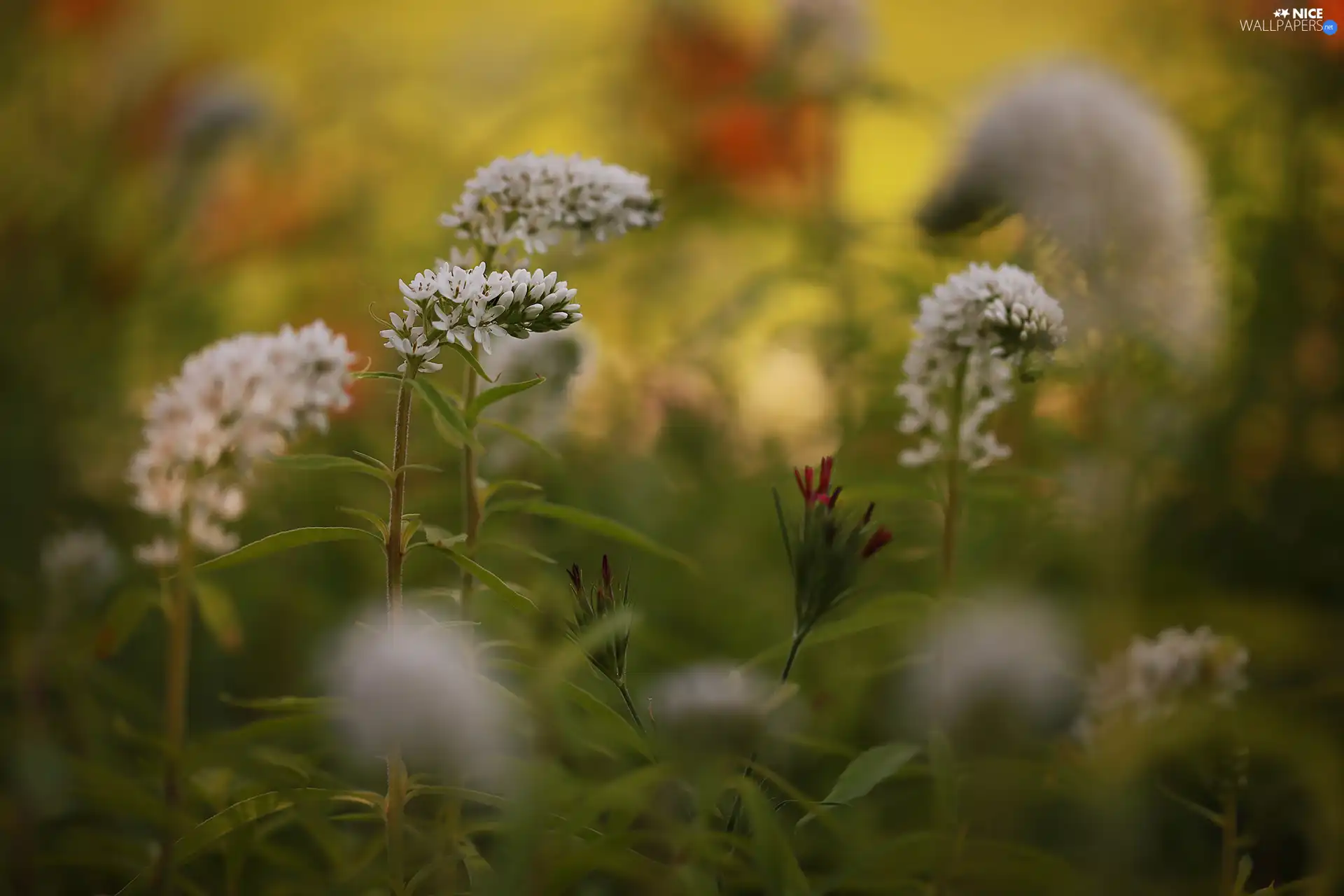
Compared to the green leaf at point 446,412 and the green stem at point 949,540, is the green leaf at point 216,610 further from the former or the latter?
the green stem at point 949,540

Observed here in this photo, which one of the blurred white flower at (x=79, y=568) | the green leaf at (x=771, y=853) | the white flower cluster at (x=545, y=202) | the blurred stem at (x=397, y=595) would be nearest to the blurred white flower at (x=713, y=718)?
the green leaf at (x=771, y=853)

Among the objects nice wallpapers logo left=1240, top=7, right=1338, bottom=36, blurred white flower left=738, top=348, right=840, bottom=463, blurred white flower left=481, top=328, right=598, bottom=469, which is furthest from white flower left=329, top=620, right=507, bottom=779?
nice wallpapers logo left=1240, top=7, right=1338, bottom=36

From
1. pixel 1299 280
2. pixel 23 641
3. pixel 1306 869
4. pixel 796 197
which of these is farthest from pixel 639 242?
pixel 1306 869

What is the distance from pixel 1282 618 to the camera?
2.34ft

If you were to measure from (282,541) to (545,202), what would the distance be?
0.21m

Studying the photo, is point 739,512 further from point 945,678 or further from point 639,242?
point 945,678

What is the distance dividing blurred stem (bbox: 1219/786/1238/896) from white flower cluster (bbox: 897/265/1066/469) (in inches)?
8.0

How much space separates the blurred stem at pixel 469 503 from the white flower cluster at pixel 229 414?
61 millimetres

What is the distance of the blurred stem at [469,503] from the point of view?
21.5 inches

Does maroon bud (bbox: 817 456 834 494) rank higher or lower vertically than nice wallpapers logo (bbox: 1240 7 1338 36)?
lower

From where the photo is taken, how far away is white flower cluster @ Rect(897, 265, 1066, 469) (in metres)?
0.51

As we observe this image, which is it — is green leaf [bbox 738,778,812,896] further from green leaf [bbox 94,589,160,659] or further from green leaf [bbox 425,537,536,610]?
green leaf [bbox 94,589,160,659]

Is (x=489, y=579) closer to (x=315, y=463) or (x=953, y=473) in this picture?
(x=315, y=463)

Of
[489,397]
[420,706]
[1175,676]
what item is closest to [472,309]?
[489,397]
